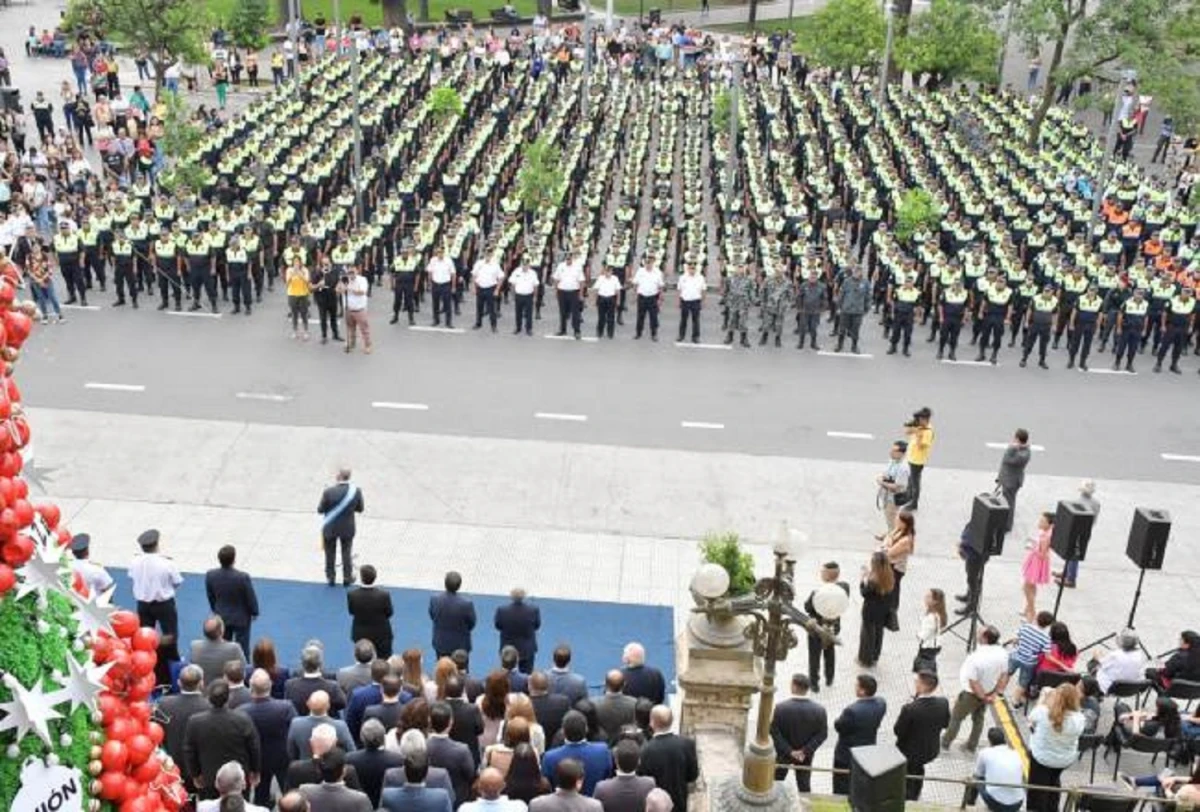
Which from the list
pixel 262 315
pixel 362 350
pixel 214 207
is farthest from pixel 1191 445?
pixel 214 207

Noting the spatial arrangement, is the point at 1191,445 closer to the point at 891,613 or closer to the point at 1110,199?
the point at 891,613

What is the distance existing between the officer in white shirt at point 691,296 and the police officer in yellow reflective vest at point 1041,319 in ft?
16.0

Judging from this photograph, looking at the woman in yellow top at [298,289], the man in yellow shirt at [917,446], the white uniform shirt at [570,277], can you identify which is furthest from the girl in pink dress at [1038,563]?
the woman in yellow top at [298,289]

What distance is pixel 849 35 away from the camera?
114 ft

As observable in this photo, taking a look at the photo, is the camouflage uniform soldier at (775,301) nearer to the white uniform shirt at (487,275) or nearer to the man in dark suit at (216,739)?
the white uniform shirt at (487,275)

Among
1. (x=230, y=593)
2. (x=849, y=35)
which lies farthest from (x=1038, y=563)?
(x=849, y=35)

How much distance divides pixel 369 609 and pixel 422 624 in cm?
176

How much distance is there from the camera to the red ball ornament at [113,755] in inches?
213

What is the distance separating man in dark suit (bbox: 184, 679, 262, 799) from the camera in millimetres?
8336

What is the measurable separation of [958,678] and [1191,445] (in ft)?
23.1

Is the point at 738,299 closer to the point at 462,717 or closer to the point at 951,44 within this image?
the point at 462,717

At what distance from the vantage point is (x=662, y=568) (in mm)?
13883

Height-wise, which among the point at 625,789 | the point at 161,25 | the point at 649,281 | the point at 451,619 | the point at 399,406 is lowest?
the point at 399,406

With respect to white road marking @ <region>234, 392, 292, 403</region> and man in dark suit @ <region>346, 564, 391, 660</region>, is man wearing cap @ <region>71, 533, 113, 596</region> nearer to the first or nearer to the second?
man in dark suit @ <region>346, 564, 391, 660</region>
